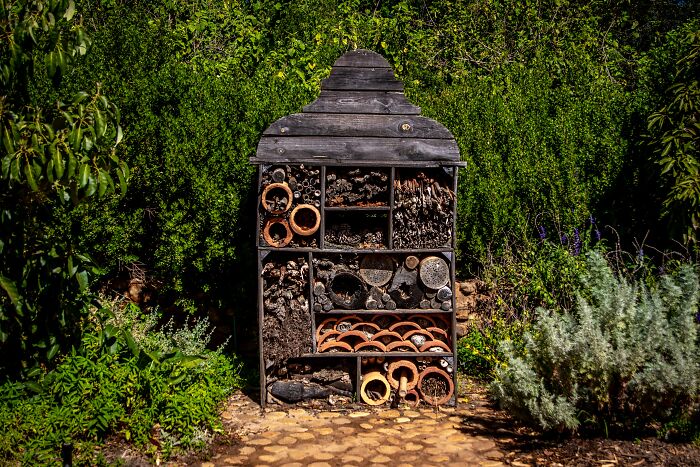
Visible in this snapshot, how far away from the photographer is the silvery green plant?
5.01 metres

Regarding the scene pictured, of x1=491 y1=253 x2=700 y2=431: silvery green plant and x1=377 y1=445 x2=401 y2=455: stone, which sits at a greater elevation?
x1=491 y1=253 x2=700 y2=431: silvery green plant

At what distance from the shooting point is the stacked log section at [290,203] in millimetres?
6188

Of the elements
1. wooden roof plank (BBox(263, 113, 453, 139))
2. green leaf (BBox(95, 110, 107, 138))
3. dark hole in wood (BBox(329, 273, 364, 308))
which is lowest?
dark hole in wood (BBox(329, 273, 364, 308))

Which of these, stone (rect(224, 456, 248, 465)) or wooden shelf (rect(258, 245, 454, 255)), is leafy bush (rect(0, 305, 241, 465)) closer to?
stone (rect(224, 456, 248, 465))

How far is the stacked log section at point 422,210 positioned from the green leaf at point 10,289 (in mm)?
2900

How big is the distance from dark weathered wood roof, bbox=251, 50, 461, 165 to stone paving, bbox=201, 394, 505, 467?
2.00 metres

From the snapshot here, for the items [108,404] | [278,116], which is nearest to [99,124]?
[108,404]

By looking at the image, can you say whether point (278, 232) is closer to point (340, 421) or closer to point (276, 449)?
point (340, 421)

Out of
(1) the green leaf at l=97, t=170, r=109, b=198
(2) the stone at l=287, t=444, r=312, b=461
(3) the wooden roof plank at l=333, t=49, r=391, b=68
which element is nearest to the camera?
(1) the green leaf at l=97, t=170, r=109, b=198

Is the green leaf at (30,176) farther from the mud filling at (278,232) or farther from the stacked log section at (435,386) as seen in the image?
the stacked log section at (435,386)

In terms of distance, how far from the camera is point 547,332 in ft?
17.5

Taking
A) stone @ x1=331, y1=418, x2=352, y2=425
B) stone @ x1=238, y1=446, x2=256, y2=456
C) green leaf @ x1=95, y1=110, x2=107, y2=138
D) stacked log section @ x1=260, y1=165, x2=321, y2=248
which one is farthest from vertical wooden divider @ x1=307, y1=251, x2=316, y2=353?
green leaf @ x1=95, y1=110, x2=107, y2=138

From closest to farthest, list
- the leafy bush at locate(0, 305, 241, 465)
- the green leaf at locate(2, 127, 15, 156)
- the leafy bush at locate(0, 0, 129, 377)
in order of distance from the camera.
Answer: the green leaf at locate(2, 127, 15, 156), the leafy bush at locate(0, 0, 129, 377), the leafy bush at locate(0, 305, 241, 465)

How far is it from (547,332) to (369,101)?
2.31 meters
